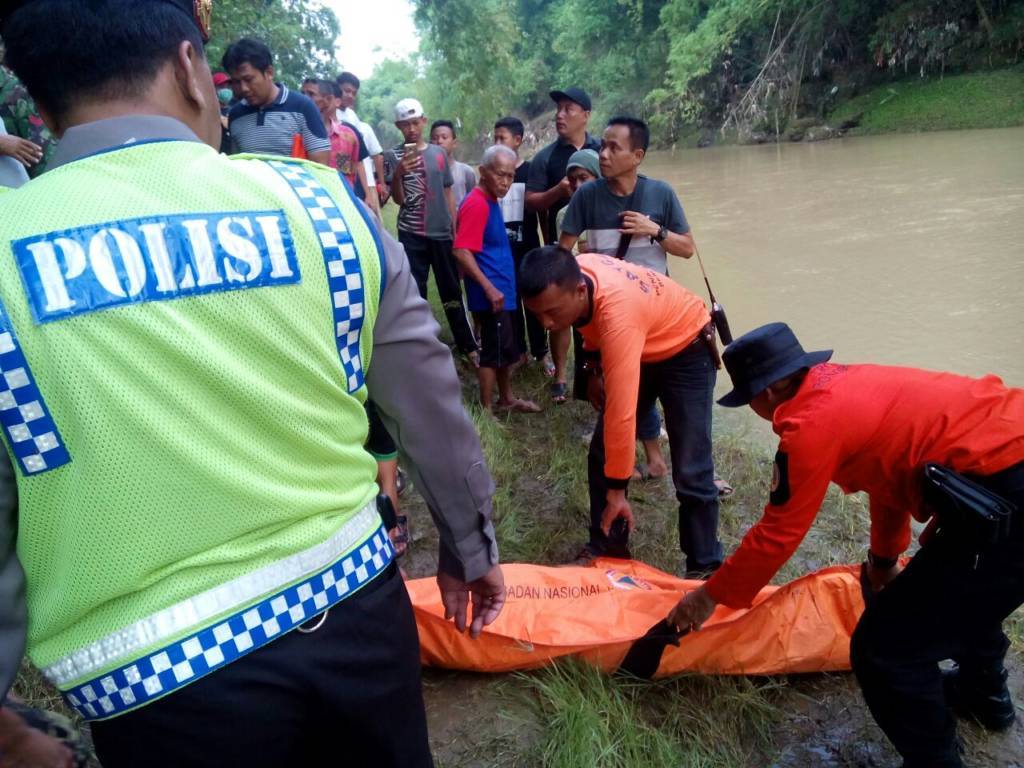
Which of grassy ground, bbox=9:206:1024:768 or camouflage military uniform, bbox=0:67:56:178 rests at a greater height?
camouflage military uniform, bbox=0:67:56:178

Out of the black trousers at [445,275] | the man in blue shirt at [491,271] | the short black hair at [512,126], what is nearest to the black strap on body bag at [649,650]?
the man in blue shirt at [491,271]

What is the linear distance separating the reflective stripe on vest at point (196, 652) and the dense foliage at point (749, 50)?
16.7 m

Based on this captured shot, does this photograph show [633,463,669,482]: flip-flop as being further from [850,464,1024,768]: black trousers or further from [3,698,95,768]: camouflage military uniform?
[3,698,95,768]: camouflage military uniform

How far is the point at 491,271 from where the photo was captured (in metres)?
4.09

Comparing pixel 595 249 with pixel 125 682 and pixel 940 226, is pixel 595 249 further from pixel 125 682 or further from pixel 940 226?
pixel 940 226

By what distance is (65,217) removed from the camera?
29.0 inches

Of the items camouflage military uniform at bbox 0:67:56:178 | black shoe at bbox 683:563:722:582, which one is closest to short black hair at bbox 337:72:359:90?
camouflage military uniform at bbox 0:67:56:178

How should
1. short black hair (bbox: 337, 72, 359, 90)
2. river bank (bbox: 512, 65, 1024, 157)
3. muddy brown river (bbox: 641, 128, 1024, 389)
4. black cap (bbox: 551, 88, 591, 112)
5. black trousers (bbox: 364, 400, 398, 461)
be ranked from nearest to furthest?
black trousers (bbox: 364, 400, 398, 461), black cap (bbox: 551, 88, 591, 112), muddy brown river (bbox: 641, 128, 1024, 389), short black hair (bbox: 337, 72, 359, 90), river bank (bbox: 512, 65, 1024, 157)

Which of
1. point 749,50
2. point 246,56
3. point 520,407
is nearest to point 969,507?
point 520,407

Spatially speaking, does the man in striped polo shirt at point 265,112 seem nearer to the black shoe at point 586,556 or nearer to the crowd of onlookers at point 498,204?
the crowd of onlookers at point 498,204

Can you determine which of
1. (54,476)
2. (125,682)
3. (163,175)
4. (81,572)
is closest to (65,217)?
(163,175)

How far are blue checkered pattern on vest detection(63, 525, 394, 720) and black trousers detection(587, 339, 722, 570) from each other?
186cm

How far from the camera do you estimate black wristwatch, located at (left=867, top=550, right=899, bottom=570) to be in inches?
79.8

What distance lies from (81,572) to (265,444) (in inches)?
8.6
